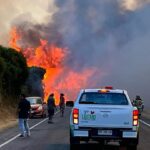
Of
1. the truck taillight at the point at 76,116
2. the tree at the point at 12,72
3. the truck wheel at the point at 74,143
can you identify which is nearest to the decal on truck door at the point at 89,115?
the truck taillight at the point at 76,116

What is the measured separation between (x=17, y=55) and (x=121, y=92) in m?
45.1

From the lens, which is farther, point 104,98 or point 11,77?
point 11,77

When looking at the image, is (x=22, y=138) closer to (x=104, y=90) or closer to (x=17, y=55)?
(x=104, y=90)

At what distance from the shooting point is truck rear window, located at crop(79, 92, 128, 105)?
63.3 ft

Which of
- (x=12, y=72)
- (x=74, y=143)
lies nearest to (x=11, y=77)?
(x=12, y=72)

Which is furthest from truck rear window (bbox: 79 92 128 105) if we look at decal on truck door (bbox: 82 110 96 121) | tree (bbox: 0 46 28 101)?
tree (bbox: 0 46 28 101)

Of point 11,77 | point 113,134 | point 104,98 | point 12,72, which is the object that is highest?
point 12,72

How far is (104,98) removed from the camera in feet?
Result: 64.0

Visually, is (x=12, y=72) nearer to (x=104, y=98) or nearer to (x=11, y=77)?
(x=11, y=77)

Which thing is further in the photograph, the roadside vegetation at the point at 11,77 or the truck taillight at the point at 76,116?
the roadside vegetation at the point at 11,77

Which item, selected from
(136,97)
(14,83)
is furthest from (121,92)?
(14,83)

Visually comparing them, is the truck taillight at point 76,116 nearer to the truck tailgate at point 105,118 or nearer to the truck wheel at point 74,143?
the truck tailgate at point 105,118

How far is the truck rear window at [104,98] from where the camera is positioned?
19.3m

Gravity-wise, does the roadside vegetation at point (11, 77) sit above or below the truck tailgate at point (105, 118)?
above
